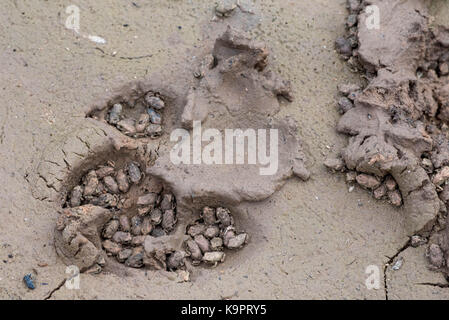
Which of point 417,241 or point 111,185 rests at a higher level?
point 111,185

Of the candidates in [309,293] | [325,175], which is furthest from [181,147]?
[309,293]

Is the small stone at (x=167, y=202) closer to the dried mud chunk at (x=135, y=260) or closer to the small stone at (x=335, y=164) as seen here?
the dried mud chunk at (x=135, y=260)

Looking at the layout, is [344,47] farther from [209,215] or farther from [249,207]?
[209,215]

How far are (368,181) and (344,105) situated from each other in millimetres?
439

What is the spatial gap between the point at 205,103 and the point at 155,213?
611 millimetres

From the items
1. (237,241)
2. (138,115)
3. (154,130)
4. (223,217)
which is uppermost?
(138,115)

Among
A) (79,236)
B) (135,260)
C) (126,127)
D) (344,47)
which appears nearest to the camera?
(79,236)

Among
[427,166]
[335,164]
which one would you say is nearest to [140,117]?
[335,164]

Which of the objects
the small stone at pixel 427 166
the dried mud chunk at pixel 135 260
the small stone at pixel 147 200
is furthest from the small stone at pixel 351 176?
the dried mud chunk at pixel 135 260

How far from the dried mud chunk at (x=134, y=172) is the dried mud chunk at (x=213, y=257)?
506 millimetres

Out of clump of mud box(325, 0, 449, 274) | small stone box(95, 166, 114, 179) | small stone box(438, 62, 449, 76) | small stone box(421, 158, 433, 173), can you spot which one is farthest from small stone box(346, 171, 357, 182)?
small stone box(95, 166, 114, 179)

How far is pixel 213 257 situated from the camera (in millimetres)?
2980

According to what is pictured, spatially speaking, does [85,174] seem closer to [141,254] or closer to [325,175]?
[141,254]

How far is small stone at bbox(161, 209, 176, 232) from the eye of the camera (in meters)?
3.04
